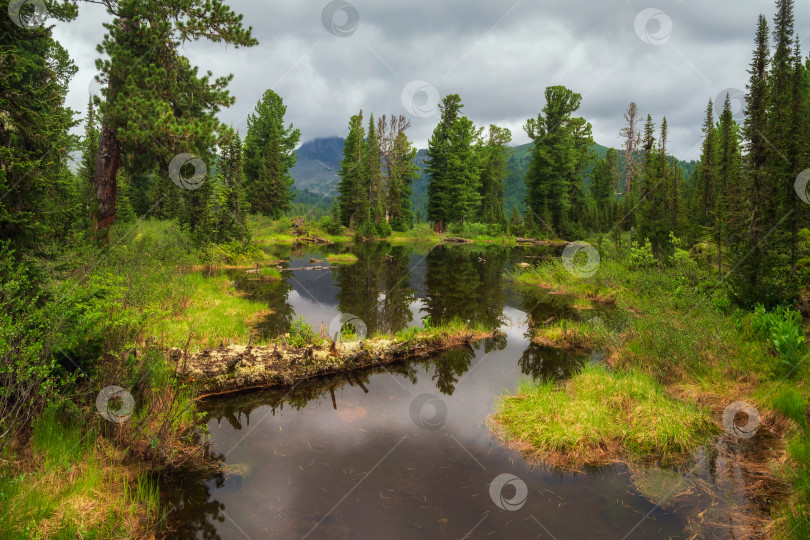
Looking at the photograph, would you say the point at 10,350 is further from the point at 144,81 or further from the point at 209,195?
the point at 209,195

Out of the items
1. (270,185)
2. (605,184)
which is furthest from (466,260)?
(605,184)

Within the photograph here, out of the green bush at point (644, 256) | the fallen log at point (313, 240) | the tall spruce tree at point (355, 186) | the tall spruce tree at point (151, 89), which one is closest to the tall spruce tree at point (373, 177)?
the tall spruce tree at point (355, 186)

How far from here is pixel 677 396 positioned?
8.00 meters

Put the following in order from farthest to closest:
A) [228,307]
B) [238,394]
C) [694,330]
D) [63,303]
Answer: [228,307] → [694,330] → [238,394] → [63,303]

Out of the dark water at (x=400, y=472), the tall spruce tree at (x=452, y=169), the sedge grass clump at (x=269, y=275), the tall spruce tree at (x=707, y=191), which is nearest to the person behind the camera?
the dark water at (x=400, y=472)

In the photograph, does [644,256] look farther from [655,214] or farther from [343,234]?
[343,234]

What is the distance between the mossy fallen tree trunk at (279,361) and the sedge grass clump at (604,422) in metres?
3.54

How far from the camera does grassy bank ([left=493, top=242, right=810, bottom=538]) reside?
6371 millimetres

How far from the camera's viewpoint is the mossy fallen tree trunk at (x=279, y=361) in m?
8.19

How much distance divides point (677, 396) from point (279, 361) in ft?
27.1

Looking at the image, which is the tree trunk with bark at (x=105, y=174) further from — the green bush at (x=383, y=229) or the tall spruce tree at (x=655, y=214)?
the green bush at (x=383, y=229)

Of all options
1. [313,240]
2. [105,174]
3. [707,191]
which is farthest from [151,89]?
[707,191]

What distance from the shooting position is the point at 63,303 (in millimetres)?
5191

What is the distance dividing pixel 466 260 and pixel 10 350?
1225 inches
